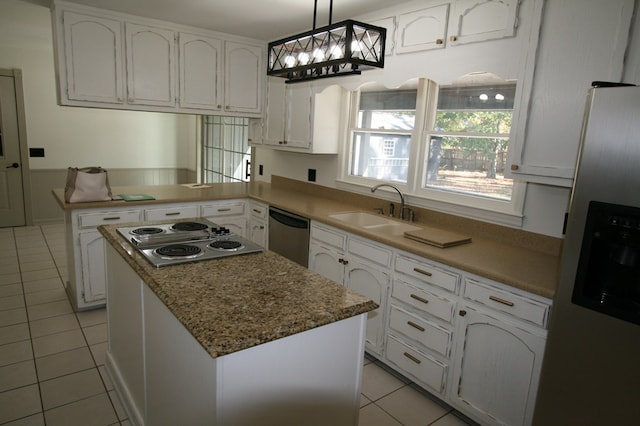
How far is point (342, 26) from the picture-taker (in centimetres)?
167

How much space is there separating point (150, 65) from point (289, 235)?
6.32 feet

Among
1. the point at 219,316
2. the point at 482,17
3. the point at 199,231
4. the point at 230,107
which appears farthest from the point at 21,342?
the point at 482,17

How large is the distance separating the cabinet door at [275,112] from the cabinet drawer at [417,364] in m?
2.27

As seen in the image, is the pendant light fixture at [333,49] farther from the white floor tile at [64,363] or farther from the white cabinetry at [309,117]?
the white floor tile at [64,363]

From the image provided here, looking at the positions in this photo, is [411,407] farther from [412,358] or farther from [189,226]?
[189,226]

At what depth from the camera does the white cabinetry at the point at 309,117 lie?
3.61m

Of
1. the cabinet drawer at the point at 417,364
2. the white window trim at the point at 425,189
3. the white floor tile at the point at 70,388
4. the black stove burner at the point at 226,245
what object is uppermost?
the white window trim at the point at 425,189

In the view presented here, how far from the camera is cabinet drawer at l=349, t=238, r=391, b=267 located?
2514 mm

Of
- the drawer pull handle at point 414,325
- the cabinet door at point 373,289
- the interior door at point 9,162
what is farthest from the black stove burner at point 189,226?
the interior door at point 9,162

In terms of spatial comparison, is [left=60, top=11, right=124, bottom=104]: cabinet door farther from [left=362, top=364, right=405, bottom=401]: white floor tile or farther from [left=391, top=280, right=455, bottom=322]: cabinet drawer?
[left=362, top=364, right=405, bottom=401]: white floor tile

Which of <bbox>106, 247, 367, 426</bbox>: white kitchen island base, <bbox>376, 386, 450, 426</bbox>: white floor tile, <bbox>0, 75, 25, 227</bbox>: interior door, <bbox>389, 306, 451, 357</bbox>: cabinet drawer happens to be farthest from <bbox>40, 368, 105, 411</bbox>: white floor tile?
<bbox>0, 75, 25, 227</bbox>: interior door

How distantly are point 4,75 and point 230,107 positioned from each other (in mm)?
3410

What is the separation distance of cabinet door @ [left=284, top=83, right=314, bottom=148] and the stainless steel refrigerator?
2.45 m

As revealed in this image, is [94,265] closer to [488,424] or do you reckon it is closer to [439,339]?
[439,339]
